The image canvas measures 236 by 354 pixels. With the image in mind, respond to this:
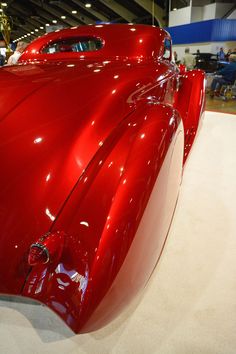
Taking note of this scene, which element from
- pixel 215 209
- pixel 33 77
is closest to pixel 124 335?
pixel 215 209

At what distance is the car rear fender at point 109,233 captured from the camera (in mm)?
775

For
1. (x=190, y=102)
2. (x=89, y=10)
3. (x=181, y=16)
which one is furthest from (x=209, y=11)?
(x=190, y=102)

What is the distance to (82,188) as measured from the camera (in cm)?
94

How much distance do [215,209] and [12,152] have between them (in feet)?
4.71

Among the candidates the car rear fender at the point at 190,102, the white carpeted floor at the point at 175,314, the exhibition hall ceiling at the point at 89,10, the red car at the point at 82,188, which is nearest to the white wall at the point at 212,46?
the exhibition hall ceiling at the point at 89,10

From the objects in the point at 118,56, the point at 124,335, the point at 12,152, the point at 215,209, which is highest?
the point at 118,56

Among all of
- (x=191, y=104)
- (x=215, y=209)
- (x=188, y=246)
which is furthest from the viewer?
(x=191, y=104)

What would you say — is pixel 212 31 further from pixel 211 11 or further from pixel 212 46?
pixel 211 11

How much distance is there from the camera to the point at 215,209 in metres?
1.91

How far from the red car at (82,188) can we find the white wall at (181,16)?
1467 centimetres

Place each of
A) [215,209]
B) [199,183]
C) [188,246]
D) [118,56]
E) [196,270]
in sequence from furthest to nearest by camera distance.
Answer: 1. [199,183]
2. [118,56]
3. [215,209]
4. [188,246]
5. [196,270]

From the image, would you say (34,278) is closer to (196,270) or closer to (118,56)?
(196,270)

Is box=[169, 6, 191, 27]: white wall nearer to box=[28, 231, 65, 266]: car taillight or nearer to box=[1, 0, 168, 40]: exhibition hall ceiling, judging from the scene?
box=[1, 0, 168, 40]: exhibition hall ceiling

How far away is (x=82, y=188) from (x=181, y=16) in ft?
51.9
